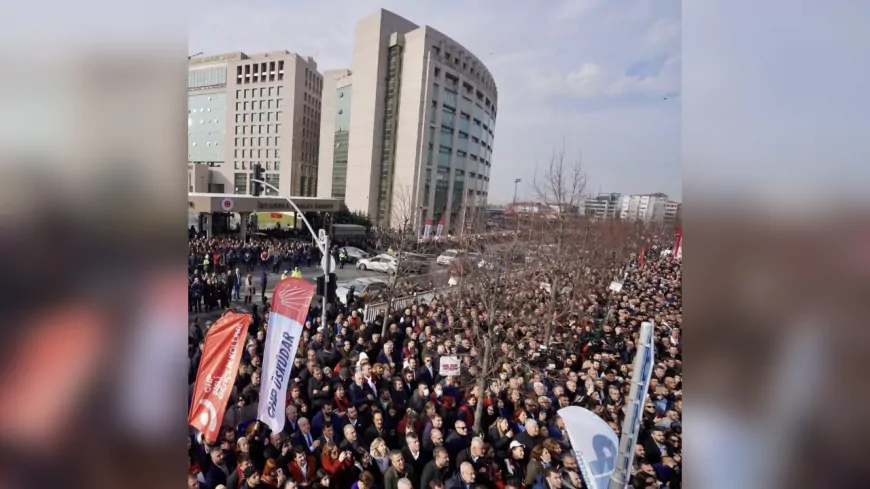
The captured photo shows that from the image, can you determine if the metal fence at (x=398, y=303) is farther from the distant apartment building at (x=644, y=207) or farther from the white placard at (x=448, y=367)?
the distant apartment building at (x=644, y=207)

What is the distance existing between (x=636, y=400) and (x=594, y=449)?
2.03ft

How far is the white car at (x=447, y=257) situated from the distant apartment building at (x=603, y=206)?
12.3 ft

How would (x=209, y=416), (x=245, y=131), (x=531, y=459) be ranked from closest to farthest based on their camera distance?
(x=209, y=416)
(x=531, y=459)
(x=245, y=131)

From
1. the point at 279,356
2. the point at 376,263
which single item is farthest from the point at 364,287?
the point at 279,356

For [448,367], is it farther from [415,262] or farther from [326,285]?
[415,262]

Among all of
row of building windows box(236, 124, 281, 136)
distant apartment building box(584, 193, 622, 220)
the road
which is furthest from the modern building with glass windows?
distant apartment building box(584, 193, 622, 220)

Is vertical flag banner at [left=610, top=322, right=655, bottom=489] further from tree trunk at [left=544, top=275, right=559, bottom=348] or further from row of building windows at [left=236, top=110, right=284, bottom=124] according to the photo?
row of building windows at [left=236, top=110, right=284, bottom=124]

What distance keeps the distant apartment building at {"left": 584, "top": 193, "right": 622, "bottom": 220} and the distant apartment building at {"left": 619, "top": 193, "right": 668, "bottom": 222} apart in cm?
6

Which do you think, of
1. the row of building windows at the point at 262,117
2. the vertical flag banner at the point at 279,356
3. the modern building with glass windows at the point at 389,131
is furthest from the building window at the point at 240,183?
the modern building with glass windows at the point at 389,131

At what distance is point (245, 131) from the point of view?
631cm

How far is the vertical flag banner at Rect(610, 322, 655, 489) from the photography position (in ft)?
6.26
